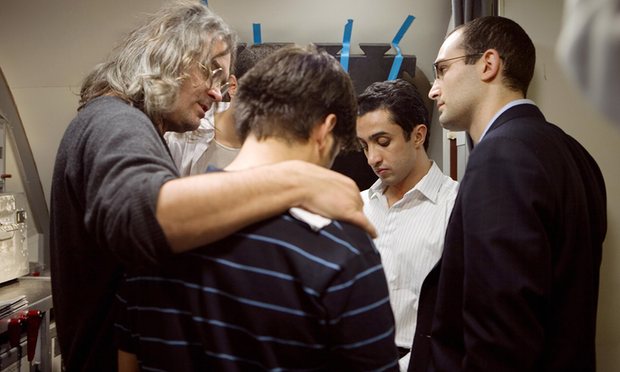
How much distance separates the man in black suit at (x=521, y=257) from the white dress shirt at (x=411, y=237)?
1.12ft

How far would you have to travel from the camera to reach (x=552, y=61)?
1547mm

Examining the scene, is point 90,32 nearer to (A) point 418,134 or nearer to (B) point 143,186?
(A) point 418,134

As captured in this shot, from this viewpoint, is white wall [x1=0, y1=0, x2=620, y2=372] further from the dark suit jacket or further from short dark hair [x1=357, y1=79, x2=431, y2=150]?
the dark suit jacket

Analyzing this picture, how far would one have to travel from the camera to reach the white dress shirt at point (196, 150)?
1971 millimetres

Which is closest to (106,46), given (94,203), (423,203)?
(423,203)

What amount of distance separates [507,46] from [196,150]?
1258 mm

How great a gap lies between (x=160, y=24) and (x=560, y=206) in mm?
970

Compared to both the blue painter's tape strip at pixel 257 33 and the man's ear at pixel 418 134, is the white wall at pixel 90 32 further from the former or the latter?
the man's ear at pixel 418 134

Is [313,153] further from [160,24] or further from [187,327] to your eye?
[160,24]

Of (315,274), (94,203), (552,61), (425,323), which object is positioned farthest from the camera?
(552,61)

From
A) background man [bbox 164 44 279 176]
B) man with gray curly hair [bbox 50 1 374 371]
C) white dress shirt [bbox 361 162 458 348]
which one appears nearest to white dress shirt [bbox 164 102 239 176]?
background man [bbox 164 44 279 176]

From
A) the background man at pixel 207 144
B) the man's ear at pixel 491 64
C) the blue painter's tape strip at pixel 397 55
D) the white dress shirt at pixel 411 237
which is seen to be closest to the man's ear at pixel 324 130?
the man's ear at pixel 491 64

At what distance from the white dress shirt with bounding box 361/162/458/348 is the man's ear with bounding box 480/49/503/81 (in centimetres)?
49

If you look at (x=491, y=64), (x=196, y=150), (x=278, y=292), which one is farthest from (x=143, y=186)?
(x=196, y=150)
